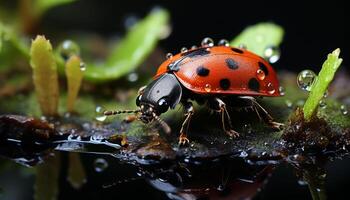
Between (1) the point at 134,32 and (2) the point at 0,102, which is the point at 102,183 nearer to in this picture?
(2) the point at 0,102

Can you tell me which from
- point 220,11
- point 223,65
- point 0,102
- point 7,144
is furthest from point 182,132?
point 220,11

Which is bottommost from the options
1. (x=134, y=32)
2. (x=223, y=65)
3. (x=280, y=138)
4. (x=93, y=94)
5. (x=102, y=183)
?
(x=102, y=183)

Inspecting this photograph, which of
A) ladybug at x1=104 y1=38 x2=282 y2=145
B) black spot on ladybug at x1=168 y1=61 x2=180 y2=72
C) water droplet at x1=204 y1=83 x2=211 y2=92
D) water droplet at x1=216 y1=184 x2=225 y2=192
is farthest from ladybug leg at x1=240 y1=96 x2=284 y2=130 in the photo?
water droplet at x1=216 y1=184 x2=225 y2=192

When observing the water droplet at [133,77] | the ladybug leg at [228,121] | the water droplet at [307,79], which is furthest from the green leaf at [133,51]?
the water droplet at [307,79]

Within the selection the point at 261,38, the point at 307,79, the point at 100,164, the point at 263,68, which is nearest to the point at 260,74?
the point at 263,68

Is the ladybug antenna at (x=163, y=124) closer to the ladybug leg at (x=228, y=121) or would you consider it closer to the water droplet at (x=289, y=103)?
the ladybug leg at (x=228, y=121)

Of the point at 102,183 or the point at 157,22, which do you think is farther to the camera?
the point at 157,22

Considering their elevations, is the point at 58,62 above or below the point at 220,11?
below
